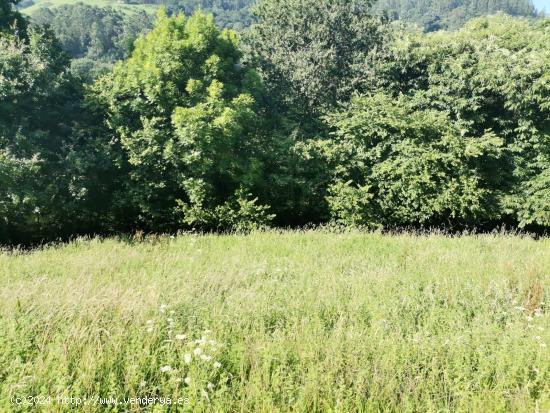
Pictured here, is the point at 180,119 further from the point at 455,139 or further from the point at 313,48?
the point at 455,139

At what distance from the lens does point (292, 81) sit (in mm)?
19391

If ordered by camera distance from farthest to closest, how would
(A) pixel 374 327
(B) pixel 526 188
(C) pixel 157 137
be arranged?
1. (B) pixel 526 188
2. (C) pixel 157 137
3. (A) pixel 374 327

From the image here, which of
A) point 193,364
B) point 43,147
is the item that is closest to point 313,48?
point 43,147

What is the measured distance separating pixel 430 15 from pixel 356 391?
753ft

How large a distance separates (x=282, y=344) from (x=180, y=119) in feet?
36.9

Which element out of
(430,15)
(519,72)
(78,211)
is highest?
(430,15)

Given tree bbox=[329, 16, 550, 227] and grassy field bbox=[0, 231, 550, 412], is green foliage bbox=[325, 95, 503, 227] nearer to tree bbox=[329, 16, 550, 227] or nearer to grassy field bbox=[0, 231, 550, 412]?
tree bbox=[329, 16, 550, 227]

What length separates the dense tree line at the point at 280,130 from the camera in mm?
14727

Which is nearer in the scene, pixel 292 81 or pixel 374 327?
pixel 374 327

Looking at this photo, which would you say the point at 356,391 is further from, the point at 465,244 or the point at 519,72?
the point at 519,72

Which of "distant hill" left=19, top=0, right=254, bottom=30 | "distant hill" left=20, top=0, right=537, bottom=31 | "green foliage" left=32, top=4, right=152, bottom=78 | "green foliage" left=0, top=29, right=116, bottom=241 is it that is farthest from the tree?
"distant hill" left=20, top=0, right=537, bottom=31

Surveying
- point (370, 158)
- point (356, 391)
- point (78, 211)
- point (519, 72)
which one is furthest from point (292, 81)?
point (356, 391)

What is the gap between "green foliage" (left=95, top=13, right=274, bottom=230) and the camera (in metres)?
14.8

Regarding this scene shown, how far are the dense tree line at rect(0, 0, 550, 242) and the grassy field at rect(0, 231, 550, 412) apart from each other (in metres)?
8.05
